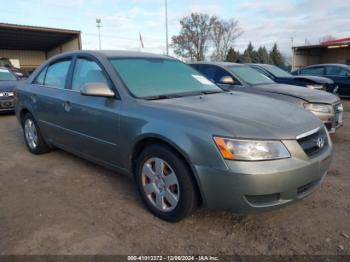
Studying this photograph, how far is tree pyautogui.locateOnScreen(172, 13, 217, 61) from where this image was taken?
158ft

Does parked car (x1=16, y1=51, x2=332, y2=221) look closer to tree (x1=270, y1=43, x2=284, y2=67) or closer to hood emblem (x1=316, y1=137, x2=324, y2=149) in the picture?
hood emblem (x1=316, y1=137, x2=324, y2=149)

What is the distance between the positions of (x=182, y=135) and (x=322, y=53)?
106ft

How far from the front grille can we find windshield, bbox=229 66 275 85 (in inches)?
146

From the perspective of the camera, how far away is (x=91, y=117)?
3639 millimetres

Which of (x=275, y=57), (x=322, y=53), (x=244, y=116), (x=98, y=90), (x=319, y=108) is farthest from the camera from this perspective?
(x=275, y=57)

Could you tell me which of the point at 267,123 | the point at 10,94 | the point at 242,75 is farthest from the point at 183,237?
the point at 10,94

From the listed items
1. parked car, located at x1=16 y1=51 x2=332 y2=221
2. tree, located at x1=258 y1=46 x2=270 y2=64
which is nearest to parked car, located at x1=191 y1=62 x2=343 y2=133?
parked car, located at x1=16 y1=51 x2=332 y2=221

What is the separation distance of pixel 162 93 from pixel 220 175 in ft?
4.23

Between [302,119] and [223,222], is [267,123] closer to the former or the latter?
[302,119]

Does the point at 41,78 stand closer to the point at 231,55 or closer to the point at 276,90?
the point at 276,90

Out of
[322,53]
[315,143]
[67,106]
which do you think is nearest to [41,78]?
[67,106]

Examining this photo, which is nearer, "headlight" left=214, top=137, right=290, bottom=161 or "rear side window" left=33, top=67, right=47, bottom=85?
Answer: "headlight" left=214, top=137, right=290, bottom=161

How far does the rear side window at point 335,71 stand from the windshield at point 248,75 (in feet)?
22.2

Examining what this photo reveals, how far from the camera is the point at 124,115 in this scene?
323 centimetres
